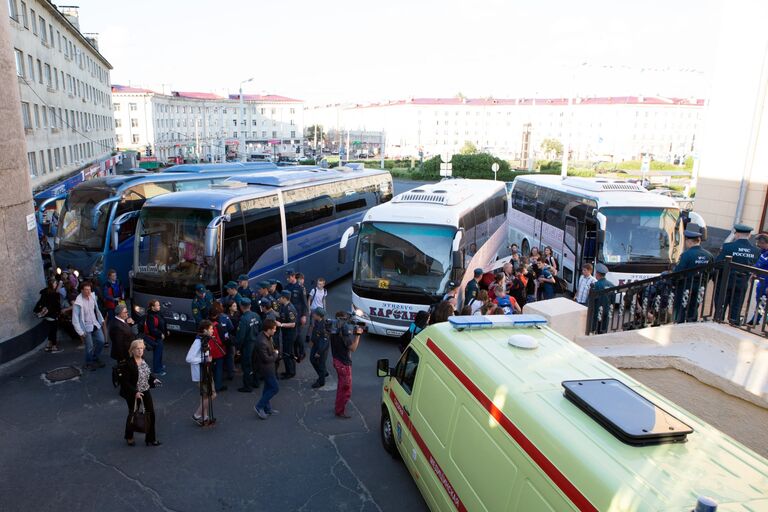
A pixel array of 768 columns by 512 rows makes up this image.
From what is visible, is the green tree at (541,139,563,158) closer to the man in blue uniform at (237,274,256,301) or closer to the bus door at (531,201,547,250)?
the bus door at (531,201,547,250)

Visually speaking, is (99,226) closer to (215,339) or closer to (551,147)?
(215,339)

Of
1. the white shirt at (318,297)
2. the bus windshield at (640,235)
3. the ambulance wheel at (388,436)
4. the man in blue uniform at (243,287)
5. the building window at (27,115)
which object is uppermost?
the building window at (27,115)

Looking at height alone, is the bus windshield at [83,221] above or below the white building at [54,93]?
below

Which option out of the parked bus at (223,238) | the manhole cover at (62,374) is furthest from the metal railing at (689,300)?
the manhole cover at (62,374)

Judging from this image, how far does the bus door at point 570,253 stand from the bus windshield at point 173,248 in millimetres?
9220

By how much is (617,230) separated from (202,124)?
107794mm

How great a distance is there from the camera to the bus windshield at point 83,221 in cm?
1455

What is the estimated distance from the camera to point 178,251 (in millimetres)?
11539

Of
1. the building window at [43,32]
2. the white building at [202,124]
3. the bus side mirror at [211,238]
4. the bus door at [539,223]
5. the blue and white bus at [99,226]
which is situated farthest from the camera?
the white building at [202,124]

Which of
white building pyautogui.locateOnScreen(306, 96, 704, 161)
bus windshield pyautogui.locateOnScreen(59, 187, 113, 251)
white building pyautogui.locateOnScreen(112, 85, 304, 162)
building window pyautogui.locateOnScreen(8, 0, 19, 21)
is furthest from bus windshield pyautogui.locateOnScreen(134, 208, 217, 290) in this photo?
white building pyautogui.locateOnScreen(306, 96, 704, 161)

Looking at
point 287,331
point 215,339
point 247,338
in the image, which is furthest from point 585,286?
point 215,339

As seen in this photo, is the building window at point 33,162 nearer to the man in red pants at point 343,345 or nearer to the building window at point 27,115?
the building window at point 27,115

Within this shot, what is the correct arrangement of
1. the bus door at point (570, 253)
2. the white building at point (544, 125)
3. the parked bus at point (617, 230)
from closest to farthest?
the parked bus at point (617, 230), the bus door at point (570, 253), the white building at point (544, 125)

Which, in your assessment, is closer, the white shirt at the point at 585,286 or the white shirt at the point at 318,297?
the white shirt at the point at 585,286
